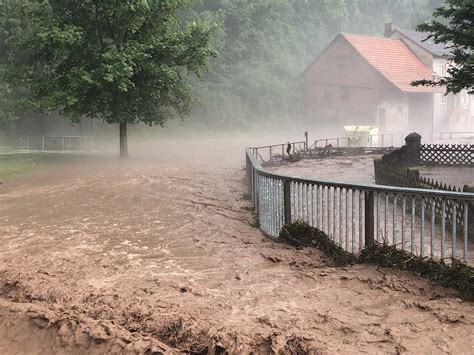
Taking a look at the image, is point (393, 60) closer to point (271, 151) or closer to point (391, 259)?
point (271, 151)

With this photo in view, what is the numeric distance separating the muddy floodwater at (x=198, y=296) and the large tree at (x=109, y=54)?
12944 millimetres

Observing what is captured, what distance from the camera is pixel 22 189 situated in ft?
55.9

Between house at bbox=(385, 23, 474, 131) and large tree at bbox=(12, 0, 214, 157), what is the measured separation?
3237 centimetres

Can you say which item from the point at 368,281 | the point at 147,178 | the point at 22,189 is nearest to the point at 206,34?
the point at 147,178

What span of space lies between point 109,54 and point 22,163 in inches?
265

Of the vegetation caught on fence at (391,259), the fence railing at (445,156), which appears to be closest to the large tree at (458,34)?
the fence railing at (445,156)

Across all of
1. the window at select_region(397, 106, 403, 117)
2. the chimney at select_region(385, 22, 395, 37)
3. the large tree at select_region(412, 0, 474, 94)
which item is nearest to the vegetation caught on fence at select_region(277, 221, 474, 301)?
the large tree at select_region(412, 0, 474, 94)

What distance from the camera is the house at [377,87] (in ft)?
152

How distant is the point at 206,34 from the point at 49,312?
901 inches

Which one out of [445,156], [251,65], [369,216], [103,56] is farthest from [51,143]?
[369,216]

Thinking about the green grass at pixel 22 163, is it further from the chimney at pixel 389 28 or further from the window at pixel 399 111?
the chimney at pixel 389 28

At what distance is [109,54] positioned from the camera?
73.9 ft

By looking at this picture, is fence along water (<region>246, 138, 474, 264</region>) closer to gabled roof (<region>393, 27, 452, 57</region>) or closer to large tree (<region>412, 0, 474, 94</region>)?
large tree (<region>412, 0, 474, 94</region>)

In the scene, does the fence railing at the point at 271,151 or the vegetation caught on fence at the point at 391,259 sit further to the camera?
the fence railing at the point at 271,151
